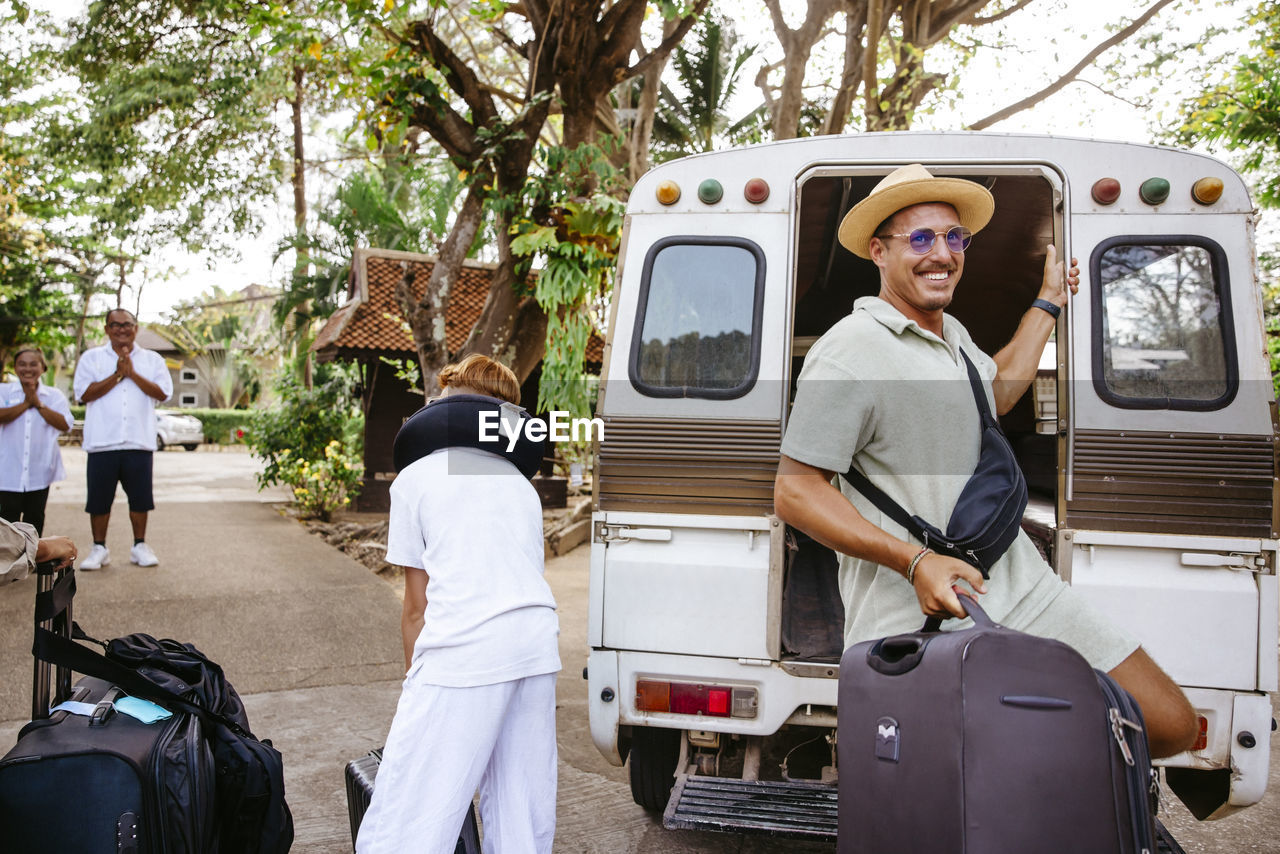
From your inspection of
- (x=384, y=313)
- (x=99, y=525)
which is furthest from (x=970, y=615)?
(x=384, y=313)

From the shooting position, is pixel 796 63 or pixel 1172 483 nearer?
pixel 1172 483

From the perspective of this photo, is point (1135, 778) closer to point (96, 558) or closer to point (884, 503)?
point (884, 503)

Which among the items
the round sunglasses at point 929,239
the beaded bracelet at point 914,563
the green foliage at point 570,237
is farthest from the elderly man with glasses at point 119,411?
the beaded bracelet at point 914,563

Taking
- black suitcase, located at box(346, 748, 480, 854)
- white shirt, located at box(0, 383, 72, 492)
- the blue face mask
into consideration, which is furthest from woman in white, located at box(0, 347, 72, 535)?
black suitcase, located at box(346, 748, 480, 854)

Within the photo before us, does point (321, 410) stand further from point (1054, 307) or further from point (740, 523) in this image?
point (1054, 307)

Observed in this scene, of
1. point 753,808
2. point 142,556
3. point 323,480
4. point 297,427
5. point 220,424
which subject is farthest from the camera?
point 220,424

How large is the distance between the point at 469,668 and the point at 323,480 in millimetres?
10496

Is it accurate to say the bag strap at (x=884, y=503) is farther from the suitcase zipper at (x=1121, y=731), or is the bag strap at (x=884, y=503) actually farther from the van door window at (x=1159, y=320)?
the van door window at (x=1159, y=320)

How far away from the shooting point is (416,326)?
8078 millimetres

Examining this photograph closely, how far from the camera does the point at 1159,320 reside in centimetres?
346

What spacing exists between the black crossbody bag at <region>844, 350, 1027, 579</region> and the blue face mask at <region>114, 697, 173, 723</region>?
192 centimetres

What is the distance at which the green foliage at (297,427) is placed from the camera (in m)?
13.2

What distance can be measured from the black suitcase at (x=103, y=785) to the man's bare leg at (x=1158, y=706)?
7.35ft

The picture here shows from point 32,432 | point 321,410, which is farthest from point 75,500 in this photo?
point 32,432
